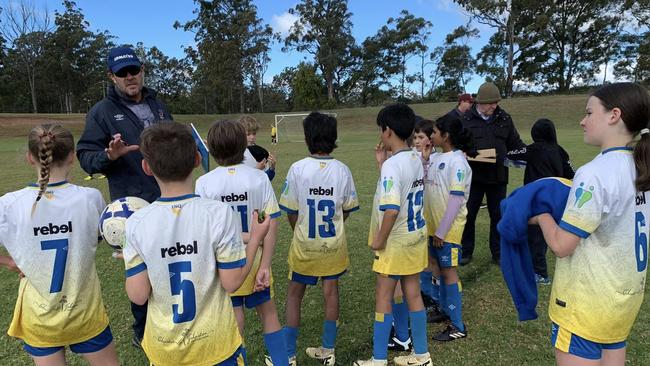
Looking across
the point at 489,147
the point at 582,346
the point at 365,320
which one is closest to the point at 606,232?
the point at 582,346

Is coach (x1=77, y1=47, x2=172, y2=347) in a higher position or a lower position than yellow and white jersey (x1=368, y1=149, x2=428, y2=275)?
higher

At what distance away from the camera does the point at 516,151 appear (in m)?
5.70

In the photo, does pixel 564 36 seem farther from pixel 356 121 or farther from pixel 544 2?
pixel 356 121

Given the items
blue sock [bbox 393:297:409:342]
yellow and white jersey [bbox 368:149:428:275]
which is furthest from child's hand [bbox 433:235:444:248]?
blue sock [bbox 393:297:409:342]

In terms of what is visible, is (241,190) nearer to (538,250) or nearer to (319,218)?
(319,218)

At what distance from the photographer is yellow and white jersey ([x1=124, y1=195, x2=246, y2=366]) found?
1.99 m

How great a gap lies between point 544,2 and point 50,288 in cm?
6408

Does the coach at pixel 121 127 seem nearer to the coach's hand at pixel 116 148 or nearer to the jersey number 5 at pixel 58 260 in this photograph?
the coach's hand at pixel 116 148

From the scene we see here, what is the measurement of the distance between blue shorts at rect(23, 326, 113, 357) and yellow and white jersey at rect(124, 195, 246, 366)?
0.70 m

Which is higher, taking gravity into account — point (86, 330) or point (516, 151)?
point (516, 151)

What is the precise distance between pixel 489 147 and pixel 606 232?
12.3ft

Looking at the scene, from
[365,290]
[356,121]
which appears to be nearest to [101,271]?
[365,290]

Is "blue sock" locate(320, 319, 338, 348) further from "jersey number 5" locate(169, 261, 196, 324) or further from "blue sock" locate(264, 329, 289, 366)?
"jersey number 5" locate(169, 261, 196, 324)

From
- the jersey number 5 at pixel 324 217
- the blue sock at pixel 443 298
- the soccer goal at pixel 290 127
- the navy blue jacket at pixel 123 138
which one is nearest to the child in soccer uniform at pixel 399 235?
the jersey number 5 at pixel 324 217
